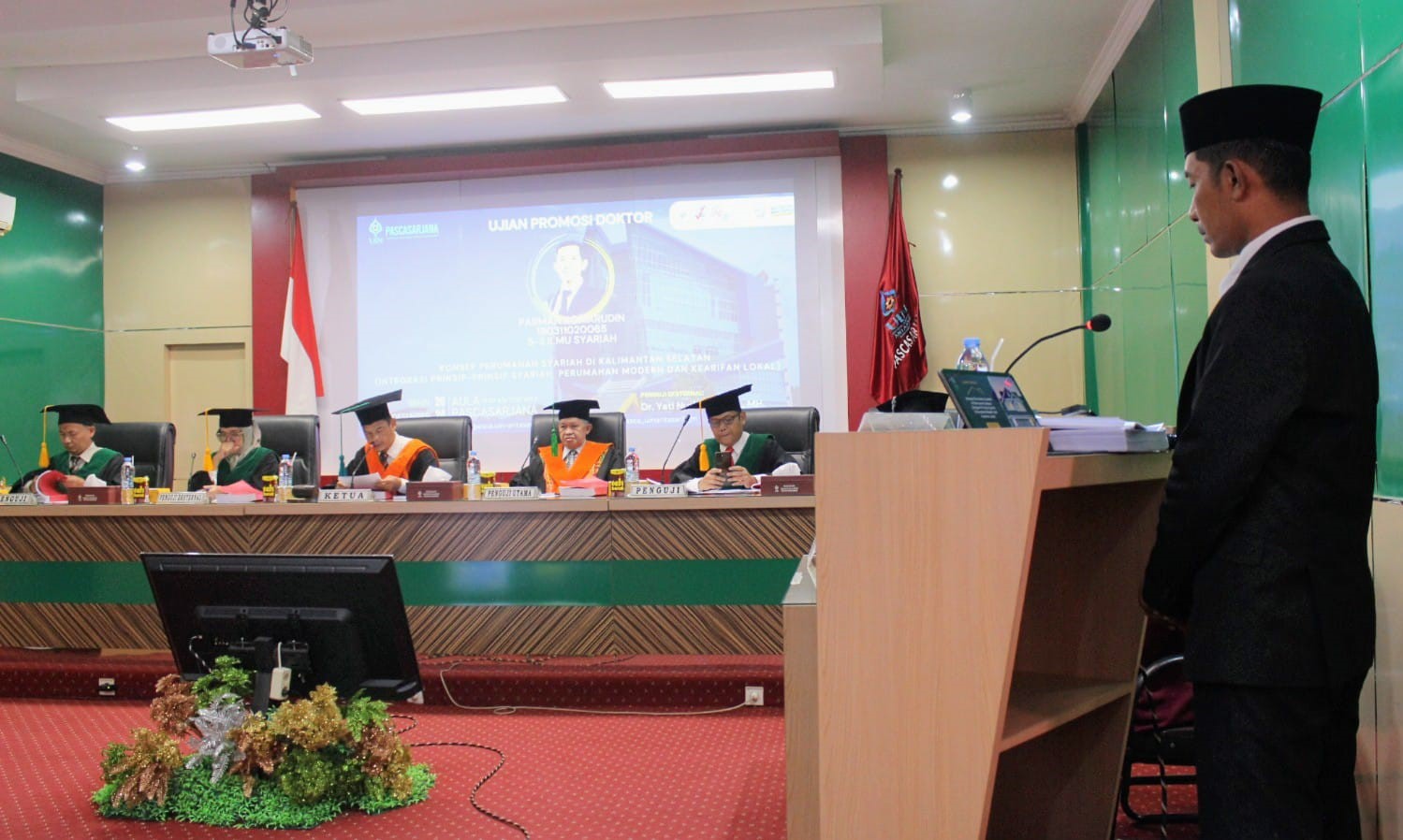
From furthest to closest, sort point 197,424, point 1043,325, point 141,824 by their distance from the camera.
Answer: point 197,424 → point 1043,325 → point 141,824

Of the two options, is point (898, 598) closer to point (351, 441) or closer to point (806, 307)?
point (806, 307)

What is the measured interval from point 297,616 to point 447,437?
9.07 ft

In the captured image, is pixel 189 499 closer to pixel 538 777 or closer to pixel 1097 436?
pixel 538 777

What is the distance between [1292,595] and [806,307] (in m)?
5.31

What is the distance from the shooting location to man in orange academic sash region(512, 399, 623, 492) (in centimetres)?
491

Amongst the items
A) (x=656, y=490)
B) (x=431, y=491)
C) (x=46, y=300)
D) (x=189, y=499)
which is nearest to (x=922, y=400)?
(x=656, y=490)

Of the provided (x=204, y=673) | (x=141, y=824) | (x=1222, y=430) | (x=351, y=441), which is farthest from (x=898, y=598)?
(x=351, y=441)

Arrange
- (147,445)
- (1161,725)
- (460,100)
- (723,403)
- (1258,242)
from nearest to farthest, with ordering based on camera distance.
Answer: (1258,242), (1161,725), (723,403), (147,445), (460,100)

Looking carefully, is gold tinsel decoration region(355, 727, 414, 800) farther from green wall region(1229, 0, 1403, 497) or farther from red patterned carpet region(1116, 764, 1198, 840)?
green wall region(1229, 0, 1403, 497)

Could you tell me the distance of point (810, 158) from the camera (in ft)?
21.5

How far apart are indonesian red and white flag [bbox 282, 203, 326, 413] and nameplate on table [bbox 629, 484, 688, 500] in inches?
149

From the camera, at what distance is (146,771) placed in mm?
2451

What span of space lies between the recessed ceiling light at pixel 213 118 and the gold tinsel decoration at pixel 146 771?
4.24 m

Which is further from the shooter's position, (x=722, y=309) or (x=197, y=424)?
(x=197, y=424)
